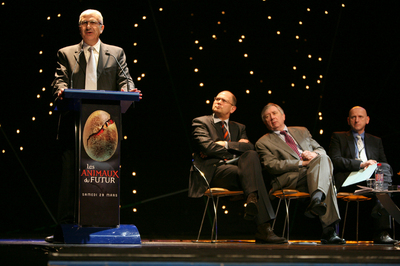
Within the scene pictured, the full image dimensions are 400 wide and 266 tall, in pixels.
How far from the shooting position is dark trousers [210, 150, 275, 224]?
312cm

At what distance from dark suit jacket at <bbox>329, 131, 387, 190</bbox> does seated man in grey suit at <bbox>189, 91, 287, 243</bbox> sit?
0.82 metres

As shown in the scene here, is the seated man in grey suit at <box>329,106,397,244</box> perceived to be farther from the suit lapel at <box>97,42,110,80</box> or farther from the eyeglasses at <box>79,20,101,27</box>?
the eyeglasses at <box>79,20,101,27</box>

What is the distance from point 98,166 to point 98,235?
355 mm

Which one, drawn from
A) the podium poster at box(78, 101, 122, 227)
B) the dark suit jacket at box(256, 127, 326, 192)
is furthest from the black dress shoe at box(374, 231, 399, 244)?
the podium poster at box(78, 101, 122, 227)

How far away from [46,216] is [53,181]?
0.30m

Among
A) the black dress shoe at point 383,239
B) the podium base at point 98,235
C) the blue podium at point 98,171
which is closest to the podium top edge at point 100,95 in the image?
the blue podium at point 98,171

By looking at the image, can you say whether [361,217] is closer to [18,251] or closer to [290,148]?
[290,148]

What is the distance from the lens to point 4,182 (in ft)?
12.2

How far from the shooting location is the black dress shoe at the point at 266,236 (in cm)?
306

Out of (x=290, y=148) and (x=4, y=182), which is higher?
(x=290, y=148)

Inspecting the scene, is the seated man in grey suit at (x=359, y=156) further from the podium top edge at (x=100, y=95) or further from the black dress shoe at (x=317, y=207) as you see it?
the podium top edge at (x=100, y=95)

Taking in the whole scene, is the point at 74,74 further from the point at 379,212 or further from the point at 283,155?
the point at 379,212

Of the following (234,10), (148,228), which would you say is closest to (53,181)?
(148,228)

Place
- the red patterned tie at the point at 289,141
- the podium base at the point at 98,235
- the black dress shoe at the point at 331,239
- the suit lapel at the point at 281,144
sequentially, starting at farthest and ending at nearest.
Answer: the red patterned tie at the point at 289,141
the suit lapel at the point at 281,144
the black dress shoe at the point at 331,239
the podium base at the point at 98,235
